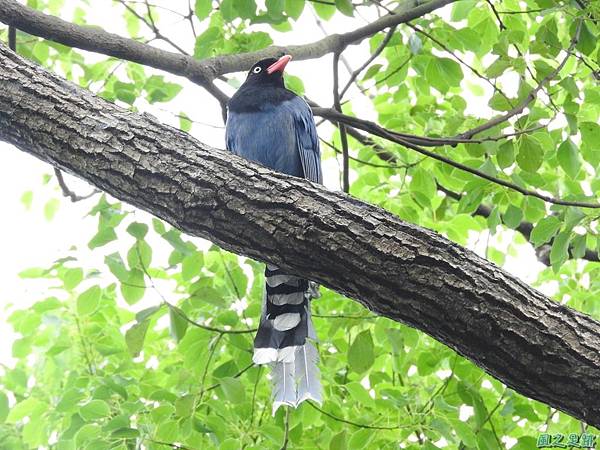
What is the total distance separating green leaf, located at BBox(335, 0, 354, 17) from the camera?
13.6 ft

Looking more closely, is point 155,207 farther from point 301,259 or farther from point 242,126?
point 242,126

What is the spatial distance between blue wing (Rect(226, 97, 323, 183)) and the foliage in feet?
1.02

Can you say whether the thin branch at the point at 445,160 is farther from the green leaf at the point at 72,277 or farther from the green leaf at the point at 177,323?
the green leaf at the point at 72,277

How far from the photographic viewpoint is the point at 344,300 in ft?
15.8

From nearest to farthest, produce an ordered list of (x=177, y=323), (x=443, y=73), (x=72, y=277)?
(x=177, y=323)
(x=72, y=277)
(x=443, y=73)

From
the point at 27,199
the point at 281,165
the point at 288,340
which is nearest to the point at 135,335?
the point at 288,340

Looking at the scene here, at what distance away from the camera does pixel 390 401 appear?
399 cm

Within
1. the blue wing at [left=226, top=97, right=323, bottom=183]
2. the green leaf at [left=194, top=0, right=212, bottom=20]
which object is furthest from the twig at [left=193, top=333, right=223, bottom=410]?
the green leaf at [left=194, top=0, right=212, bottom=20]


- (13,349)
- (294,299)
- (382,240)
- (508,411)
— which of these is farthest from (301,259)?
(13,349)

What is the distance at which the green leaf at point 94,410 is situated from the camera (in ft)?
12.8

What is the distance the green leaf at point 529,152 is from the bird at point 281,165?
1.24 meters

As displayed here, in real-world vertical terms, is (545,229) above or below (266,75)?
below

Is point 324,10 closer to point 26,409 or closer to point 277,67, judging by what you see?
point 277,67

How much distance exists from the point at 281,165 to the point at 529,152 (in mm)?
1638
